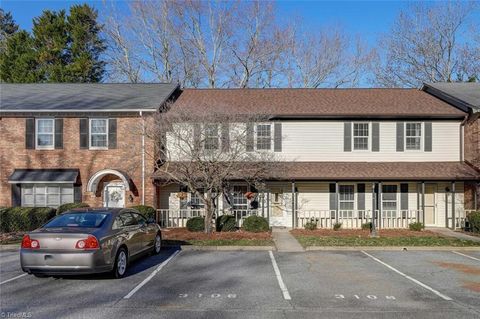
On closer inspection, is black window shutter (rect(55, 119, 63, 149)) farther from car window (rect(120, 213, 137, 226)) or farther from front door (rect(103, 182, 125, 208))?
car window (rect(120, 213, 137, 226))

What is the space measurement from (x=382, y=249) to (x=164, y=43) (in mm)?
30859

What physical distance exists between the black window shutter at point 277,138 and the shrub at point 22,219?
1042 centimetres

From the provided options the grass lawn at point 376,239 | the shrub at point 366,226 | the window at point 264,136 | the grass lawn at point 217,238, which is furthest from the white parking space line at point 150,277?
the shrub at point 366,226

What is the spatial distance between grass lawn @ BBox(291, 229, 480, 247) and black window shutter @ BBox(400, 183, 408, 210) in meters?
2.21

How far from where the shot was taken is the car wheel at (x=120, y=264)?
9.05 meters

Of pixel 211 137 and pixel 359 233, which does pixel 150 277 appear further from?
pixel 359 233

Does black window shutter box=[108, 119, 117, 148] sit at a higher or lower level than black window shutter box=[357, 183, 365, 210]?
higher

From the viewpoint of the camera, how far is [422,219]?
63.5 feet

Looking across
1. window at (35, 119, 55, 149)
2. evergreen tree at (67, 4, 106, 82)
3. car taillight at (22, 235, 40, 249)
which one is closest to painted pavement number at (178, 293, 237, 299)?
car taillight at (22, 235, 40, 249)

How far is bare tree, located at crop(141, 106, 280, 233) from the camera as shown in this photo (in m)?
16.4

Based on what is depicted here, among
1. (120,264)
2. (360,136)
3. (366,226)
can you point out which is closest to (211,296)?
(120,264)

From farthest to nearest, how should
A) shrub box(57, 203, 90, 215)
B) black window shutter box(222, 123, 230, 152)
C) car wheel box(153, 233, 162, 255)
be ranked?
1. shrub box(57, 203, 90, 215)
2. black window shutter box(222, 123, 230, 152)
3. car wheel box(153, 233, 162, 255)

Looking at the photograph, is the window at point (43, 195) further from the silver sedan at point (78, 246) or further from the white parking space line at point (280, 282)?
the white parking space line at point (280, 282)

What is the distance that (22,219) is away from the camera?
1736 centimetres
